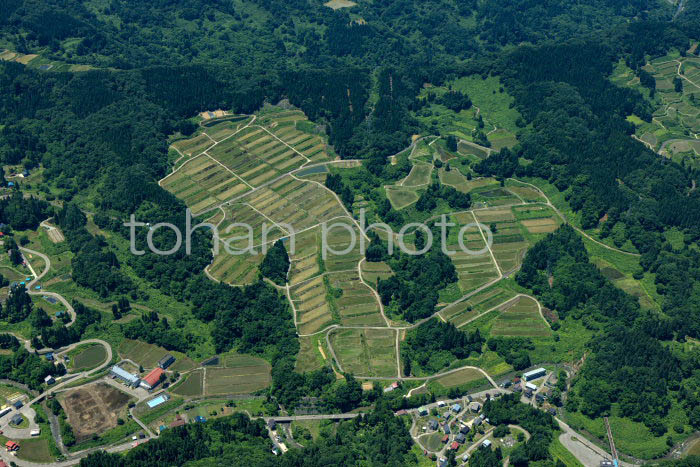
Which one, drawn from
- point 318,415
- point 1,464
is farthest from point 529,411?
point 1,464

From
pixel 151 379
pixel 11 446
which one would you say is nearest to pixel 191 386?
pixel 151 379

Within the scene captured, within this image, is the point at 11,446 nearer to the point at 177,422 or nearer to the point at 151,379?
the point at 151,379

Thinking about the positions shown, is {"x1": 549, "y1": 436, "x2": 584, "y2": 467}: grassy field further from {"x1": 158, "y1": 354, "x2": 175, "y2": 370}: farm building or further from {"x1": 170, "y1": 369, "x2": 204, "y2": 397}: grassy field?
{"x1": 158, "y1": 354, "x2": 175, "y2": 370}: farm building

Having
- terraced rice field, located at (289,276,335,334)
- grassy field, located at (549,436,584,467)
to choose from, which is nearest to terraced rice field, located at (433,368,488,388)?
grassy field, located at (549,436,584,467)

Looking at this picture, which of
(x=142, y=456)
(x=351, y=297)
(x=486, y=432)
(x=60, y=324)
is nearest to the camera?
(x=142, y=456)

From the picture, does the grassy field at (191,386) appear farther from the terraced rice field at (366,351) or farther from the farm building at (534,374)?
the farm building at (534,374)

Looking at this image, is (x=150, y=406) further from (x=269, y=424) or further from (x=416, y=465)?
(x=416, y=465)
